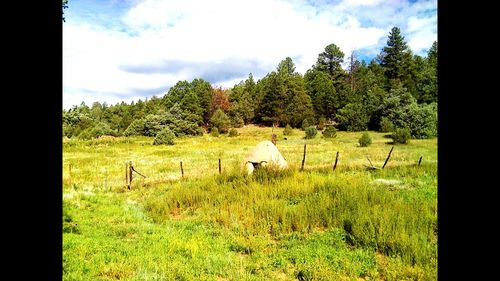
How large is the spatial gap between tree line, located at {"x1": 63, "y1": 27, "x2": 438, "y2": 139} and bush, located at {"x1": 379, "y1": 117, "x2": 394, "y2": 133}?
11 centimetres

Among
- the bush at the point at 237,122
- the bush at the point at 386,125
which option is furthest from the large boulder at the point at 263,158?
the bush at the point at 237,122

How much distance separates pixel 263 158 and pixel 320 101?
48.2 meters

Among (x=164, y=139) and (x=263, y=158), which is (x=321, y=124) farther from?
(x=263, y=158)

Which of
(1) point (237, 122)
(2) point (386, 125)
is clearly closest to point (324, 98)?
(1) point (237, 122)

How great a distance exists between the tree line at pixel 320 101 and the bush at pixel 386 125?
106 millimetres

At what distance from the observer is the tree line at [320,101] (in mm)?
48625

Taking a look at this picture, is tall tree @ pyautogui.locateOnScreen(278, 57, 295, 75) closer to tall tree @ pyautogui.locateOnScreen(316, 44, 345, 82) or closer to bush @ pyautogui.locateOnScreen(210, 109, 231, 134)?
tall tree @ pyautogui.locateOnScreen(316, 44, 345, 82)

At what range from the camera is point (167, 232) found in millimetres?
9102

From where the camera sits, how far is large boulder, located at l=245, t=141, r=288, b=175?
1602 cm

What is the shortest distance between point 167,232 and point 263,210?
288 centimetres

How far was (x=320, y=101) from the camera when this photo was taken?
62.2 m

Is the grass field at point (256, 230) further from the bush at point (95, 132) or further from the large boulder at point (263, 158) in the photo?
the bush at point (95, 132)

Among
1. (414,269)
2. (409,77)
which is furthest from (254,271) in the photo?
(409,77)
